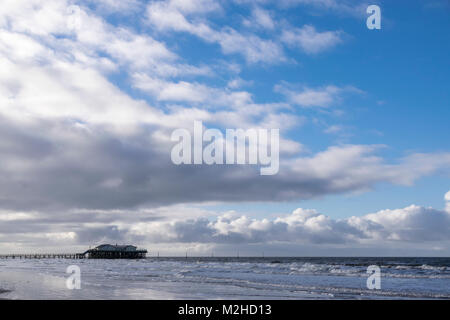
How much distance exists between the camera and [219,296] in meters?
25.5

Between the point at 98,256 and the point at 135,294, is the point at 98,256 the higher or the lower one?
the lower one
